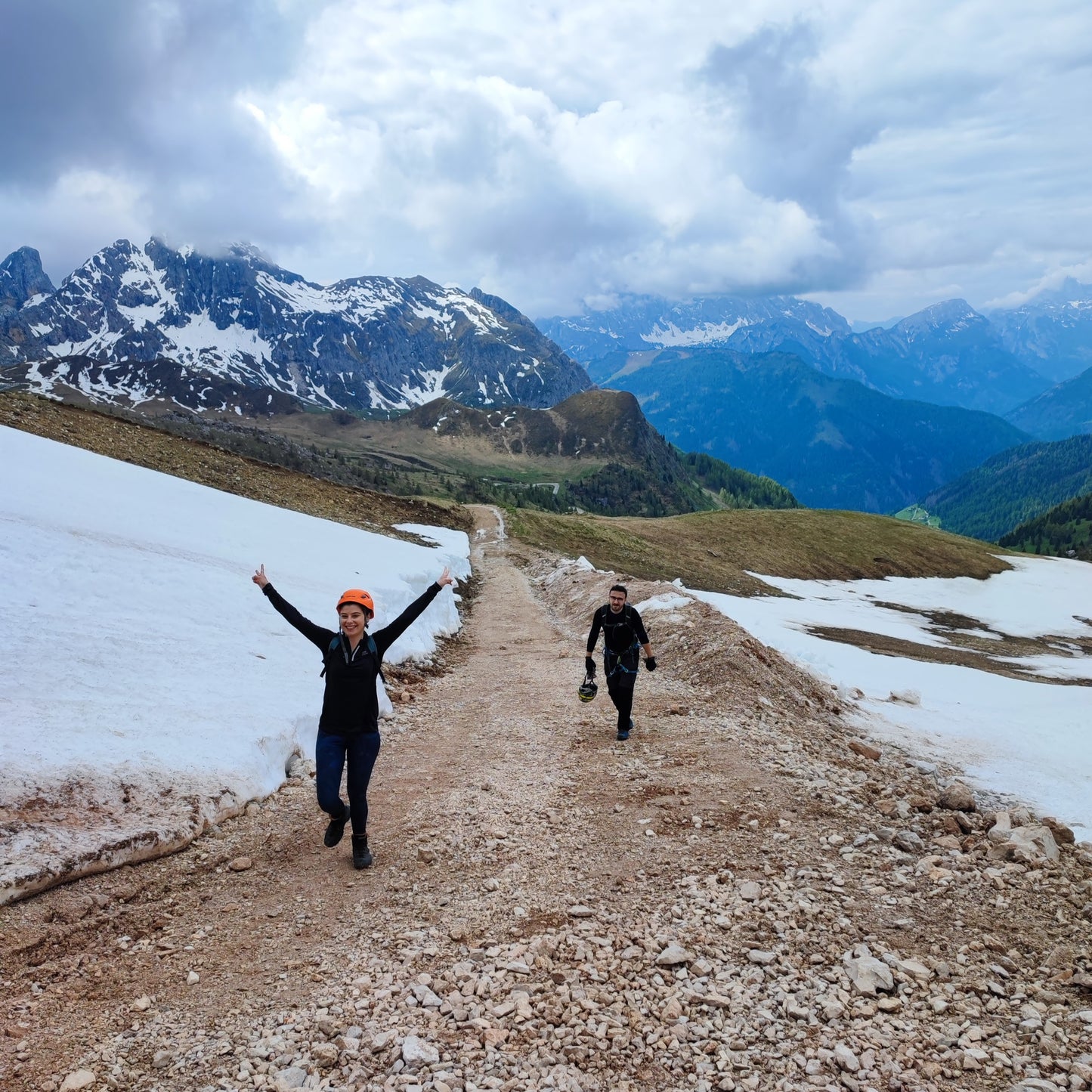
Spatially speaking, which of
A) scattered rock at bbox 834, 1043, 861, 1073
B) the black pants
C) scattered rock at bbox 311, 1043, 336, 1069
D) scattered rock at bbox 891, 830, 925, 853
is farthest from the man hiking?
scattered rock at bbox 311, 1043, 336, 1069

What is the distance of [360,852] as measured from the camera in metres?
7.76

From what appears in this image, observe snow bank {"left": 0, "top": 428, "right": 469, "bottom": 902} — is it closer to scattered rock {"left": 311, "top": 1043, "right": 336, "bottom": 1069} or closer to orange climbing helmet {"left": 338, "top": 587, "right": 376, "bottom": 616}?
orange climbing helmet {"left": 338, "top": 587, "right": 376, "bottom": 616}

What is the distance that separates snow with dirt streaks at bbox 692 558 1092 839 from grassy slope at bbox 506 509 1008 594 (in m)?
5.43

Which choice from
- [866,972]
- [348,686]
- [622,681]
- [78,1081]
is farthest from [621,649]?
[78,1081]

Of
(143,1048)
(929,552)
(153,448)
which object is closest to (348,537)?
(153,448)

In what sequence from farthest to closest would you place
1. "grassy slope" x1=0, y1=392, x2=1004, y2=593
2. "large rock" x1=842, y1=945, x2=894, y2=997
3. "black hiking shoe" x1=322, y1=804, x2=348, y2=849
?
"grassy slope" x1=0, y1=392, x2=1004, y2=593 < "black hiking shoe" x1=322, y1=804, x2=348, y2=849 < "large rock" x1=842, y1=945, x2=894, y2=997

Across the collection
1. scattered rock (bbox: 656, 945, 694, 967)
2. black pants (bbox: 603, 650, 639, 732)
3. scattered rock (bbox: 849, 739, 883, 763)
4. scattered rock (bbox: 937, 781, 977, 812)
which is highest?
black pants (bbox: 603, 650, 639, 732)

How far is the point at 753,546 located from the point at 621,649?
66.4 meters

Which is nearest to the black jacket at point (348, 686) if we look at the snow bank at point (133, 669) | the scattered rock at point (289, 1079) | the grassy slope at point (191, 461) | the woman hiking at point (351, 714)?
the woman hiking at point (351, 714)

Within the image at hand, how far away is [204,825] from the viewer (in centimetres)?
839

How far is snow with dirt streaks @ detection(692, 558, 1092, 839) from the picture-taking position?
13.0 meters

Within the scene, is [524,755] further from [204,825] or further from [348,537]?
[348,537]

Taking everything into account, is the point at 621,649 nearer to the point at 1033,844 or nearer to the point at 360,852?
the point at 360,852

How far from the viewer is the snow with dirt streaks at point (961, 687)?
13.0 m
